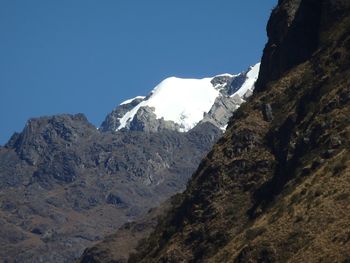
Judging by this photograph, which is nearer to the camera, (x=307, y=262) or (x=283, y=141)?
(x=307, y=262)

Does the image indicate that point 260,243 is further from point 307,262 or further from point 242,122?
point 242,122

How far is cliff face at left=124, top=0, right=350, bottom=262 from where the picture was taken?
87812 mm

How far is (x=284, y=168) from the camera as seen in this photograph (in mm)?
105250

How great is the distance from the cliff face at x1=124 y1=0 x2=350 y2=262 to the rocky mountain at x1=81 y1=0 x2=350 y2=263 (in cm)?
13

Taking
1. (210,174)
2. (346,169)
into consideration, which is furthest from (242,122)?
(346,169)

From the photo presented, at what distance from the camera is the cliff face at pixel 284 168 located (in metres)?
87.8

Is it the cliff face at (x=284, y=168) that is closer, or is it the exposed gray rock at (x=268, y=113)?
the cliff face at (x=284, y=168)

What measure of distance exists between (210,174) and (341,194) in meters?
31.2

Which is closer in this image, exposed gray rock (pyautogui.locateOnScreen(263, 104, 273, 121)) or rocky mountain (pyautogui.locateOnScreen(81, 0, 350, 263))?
rocky mountain (pyautogui.locateOnScreen(81, 0, 350, 263))

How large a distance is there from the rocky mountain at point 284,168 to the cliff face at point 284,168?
13 cm

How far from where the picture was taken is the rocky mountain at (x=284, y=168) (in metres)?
87.8

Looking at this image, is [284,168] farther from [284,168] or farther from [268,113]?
[268,113]

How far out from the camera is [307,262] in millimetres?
80500

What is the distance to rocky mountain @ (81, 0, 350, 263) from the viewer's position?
288 ft
